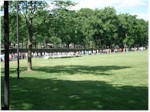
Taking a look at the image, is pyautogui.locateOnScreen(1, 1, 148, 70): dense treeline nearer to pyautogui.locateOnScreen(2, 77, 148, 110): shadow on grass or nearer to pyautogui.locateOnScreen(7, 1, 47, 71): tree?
pyautogui.locateOnScreen(7, 1, 47, 71): tree

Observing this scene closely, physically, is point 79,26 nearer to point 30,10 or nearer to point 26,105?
point 30,10

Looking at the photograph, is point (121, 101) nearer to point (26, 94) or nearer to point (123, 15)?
point (26, 94)

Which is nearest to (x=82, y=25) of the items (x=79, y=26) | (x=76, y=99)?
(x=79, y=26)

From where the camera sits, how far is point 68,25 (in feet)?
103

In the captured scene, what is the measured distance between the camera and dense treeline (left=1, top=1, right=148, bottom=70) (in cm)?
3014

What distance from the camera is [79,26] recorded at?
78.2 metres

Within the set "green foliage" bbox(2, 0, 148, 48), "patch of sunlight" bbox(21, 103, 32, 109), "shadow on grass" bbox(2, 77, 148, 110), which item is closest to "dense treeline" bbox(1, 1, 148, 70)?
"green foliage" bbox(2, 0, 148, 48)

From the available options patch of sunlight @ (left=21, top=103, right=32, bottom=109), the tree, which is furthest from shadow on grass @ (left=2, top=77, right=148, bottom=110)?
the tree

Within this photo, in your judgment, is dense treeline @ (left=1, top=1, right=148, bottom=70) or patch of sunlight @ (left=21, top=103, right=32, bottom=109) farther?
dense treeline @ (left=1, top=1, right=148, bottom=70)

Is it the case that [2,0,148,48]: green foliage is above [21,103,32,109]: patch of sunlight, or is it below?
above

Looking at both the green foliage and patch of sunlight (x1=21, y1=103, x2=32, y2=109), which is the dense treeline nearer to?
the green foliage

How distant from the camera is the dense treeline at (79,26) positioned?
3014cm

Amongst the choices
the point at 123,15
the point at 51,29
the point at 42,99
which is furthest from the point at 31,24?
the point at 123,15

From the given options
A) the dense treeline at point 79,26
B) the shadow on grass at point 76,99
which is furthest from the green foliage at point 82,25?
the shadow on grass at point 76,99
